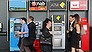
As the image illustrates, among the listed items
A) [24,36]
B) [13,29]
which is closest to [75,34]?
[24,36]

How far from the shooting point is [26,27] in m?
8.44

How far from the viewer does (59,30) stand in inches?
428

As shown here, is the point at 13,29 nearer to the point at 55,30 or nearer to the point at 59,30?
the point at 55,30

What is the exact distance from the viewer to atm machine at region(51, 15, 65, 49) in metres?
10.8

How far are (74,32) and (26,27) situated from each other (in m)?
1.83

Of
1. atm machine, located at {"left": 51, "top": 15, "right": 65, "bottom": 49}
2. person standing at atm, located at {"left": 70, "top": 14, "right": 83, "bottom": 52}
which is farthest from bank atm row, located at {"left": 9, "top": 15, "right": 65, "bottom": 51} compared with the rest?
person standing at atm, located at {"left": 70, "top": 14, "right": 83, "bottom": 52}

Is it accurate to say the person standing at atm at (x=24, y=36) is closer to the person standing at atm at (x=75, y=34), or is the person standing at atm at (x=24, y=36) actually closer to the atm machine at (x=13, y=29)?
the person standing at atm at (x=75, y=34)

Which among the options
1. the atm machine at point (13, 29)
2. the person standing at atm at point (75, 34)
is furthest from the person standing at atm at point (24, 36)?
the atm machine at point (13, 29)

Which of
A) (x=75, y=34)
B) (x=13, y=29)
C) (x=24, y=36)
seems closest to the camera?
(x=75, y=34)

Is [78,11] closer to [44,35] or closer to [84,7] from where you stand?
[84,7]

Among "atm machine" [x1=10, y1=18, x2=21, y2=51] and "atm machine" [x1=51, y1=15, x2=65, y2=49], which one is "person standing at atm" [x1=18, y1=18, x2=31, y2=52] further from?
"atm machine" [x1=51, y1=15, x2=65, y2=49]

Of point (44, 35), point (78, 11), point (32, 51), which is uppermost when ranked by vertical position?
point (78, 11)

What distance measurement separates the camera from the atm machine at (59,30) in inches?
426

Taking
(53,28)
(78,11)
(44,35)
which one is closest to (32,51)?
(44,35)
